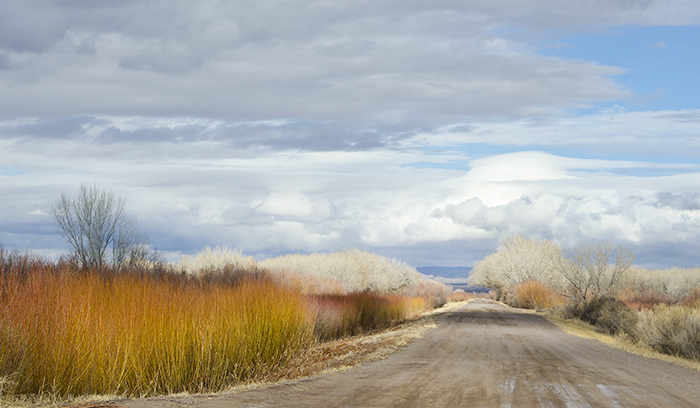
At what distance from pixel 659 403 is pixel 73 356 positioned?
11081 millimetres

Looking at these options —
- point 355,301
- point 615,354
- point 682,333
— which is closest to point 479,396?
point 615,354

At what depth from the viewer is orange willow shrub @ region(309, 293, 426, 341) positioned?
84.1ft

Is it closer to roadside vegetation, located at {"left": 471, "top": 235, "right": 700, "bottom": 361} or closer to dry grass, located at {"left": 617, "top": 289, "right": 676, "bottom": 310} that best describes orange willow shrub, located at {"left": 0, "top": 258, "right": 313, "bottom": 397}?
roadside vegetation, located at {"left": 471, "top": 235, "right": 700, "bottom": 361}

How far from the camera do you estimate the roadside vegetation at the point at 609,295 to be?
802 inches

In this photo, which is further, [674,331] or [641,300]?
[641,300]

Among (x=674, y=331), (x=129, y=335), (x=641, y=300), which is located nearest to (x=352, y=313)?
(x=674, y=331)

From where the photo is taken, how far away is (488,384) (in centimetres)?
1126

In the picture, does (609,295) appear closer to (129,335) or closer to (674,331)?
(674,331)

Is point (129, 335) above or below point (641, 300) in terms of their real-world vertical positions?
above

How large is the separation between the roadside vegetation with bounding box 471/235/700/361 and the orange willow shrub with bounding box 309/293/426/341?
533 inches

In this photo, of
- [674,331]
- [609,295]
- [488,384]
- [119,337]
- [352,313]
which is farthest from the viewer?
[609,295]

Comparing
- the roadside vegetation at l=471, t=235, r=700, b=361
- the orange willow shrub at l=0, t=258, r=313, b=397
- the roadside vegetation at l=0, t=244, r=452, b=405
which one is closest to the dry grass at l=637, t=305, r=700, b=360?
the roadside vegetation at l=471, t=235, r=700, b=361

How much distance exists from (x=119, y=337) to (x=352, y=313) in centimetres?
2099

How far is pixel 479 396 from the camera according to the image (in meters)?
9.92
